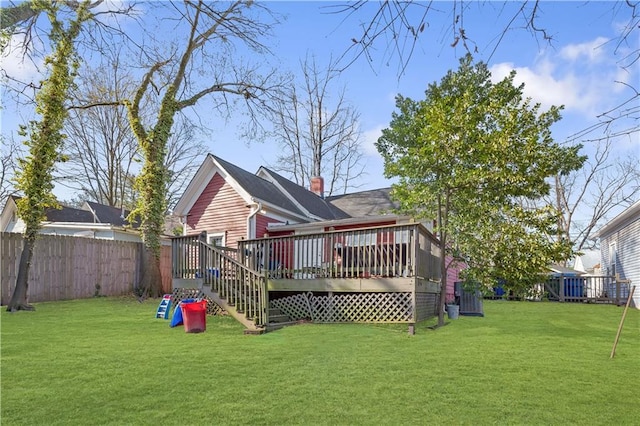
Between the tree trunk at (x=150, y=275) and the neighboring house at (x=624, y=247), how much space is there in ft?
56.6

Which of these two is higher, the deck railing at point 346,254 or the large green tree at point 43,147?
the large green tree at point 43,147

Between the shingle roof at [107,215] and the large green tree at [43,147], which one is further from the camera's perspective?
the shingle roof at [107,215]

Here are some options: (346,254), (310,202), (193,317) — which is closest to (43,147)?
(193,317)

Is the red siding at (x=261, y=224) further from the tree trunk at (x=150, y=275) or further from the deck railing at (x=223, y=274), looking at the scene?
the tree trunk at (x=150, y=275)

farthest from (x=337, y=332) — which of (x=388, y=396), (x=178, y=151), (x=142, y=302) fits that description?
(x=178, y=151)

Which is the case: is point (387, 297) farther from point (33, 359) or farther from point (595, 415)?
point (33, 359)

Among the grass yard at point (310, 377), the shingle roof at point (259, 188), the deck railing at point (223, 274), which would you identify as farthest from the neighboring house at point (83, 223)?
the grass yard at point (310, 377)

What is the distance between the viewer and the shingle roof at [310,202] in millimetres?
17344

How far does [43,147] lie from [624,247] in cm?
2183

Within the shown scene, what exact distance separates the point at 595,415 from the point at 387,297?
5597 millimetres

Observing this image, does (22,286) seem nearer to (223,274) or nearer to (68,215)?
(223,274)

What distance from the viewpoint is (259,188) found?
51.5 ft

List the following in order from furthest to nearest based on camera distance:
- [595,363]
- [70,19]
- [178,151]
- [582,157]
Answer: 1. [178,151]
2. [582,157]
3. [70,19]
4. [595,363]

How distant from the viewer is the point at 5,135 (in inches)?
803
